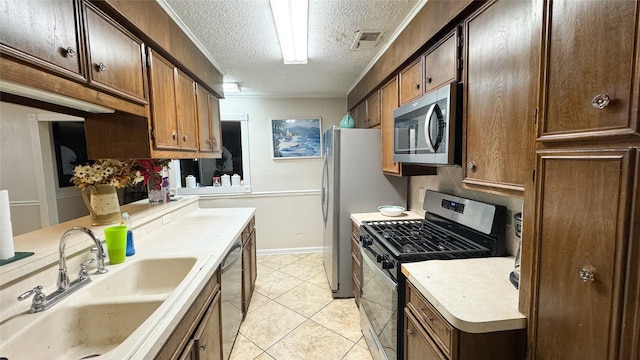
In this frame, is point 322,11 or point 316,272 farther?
point 316,272

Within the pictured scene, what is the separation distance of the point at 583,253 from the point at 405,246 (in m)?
0.94

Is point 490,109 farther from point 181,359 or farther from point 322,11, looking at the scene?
point 181,359

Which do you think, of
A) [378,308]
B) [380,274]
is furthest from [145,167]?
[378,308]

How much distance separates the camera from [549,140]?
2.66 feet

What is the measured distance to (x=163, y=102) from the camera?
1.82m

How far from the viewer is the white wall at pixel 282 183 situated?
4.02 meters

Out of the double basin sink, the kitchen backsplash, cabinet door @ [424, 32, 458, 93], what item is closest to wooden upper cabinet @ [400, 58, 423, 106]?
cabinet door @ [424, 32, 458, 93]

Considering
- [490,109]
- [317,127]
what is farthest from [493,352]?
[317,127]

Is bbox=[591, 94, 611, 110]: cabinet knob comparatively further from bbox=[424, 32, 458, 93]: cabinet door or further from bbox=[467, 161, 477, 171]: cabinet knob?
bbox=[424, 32, 458, 93]: cabinet door

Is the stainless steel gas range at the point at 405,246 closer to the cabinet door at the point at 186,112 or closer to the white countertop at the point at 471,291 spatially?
the white countertop at the point at 471,291

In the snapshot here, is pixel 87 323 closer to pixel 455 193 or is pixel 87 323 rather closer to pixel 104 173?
pixel 104 173

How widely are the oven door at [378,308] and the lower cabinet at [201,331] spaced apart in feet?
3.25

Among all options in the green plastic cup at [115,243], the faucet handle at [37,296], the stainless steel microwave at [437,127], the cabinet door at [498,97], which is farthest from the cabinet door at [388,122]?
the faucet handle at [37,296]

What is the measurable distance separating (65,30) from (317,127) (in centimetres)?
321
